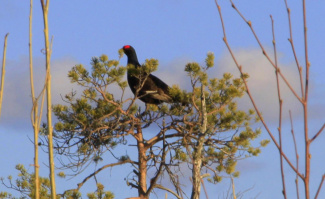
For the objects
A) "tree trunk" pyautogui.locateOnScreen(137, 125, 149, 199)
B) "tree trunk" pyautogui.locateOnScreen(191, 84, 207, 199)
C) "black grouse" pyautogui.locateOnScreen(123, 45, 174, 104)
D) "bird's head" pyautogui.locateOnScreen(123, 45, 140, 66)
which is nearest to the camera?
"tree trunk" pyautogui.locateOnScreen(191, 84, 207, 199)

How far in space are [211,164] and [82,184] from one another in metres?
2.09

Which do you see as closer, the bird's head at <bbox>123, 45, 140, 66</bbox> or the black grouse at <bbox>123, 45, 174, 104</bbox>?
the black grouse at <bbox>123, 45, 174, 104</bbox>

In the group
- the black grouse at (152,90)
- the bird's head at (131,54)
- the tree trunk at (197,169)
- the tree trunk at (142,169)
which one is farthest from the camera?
the bird's head at (131,54)

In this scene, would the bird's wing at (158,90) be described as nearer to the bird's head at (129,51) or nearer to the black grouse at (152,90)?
the black grouse at (152,90)

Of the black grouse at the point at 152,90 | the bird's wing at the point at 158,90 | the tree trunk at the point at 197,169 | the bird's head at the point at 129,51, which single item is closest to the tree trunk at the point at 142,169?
the black grouse at the point at 152,90

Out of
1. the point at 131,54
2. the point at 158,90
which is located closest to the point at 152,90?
the point at 158,90

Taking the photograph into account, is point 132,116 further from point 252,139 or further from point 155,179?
point 252,139

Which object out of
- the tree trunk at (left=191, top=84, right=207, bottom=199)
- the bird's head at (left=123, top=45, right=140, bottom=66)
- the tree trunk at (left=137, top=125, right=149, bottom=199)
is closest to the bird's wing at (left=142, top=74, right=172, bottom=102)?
the tree trunk at (left=137, top=125, right=149, bottom=199)

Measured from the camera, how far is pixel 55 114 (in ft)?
30.7

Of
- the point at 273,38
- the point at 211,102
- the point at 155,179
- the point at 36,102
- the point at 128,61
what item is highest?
the point at 128,61

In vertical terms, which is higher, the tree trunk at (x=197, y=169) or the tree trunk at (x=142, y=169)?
the tree trunk at (x=142, y=169)

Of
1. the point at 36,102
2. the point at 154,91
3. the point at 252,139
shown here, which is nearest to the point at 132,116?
the point at 154,91

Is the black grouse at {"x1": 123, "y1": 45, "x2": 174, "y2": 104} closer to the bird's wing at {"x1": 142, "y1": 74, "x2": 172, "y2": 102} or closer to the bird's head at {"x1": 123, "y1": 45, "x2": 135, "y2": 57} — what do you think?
the bird's wing at {"x1": 142, "y1": 74, "x2": 172, "y2": 102}

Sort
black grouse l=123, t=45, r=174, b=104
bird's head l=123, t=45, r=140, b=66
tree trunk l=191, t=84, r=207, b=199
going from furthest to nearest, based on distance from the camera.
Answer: bird's head l=123, t=45, r=140, b=66 < black grouse l=123, t=45, r=174, b=104 < tree trunk l=191, t=84, r=207, b=199
